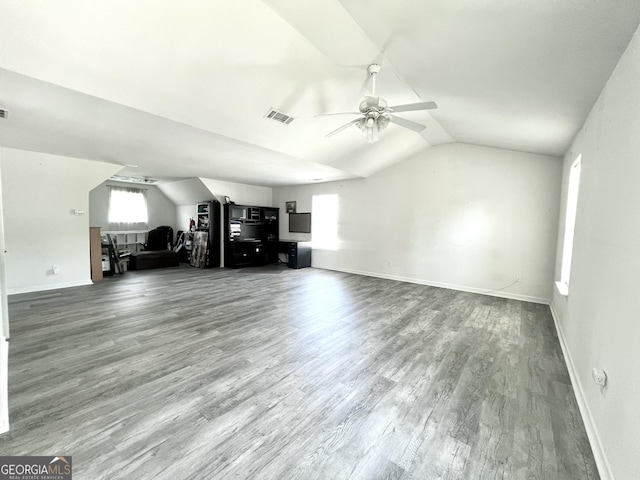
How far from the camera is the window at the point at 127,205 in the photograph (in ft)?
26.7

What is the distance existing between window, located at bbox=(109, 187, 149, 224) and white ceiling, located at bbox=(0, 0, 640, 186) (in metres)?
4.38

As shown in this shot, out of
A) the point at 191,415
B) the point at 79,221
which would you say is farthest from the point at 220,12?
the point at 79,221

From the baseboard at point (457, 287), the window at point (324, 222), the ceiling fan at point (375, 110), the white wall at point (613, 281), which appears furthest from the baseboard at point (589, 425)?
the window at point (324, 222)

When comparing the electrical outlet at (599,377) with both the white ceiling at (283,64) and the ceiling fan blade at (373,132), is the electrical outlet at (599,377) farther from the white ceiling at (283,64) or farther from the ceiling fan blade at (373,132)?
the ceiling fan blade at (373,132)

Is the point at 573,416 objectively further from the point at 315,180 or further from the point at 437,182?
the point at 315,180

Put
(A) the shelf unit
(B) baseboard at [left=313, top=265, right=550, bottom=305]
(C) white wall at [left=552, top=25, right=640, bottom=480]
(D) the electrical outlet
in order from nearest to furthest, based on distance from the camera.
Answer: (C) white wall at [left=552, top=25, right=640, bottom=480]
(D) the electrical outlet
(B) baseboard at [left=313, top=265, right=550, bottom=305]
(A) the shelf unit

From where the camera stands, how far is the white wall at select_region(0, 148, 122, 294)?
4.73 meters

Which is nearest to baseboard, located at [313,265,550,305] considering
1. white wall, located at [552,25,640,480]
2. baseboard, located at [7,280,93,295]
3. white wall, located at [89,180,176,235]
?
white wall, located at [552,25,640,480]

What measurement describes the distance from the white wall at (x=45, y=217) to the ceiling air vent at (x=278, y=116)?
4.31m

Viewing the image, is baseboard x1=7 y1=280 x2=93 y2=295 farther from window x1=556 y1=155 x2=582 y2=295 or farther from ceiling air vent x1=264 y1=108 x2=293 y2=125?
window x1=556 y1=155 x2=582 y2=295

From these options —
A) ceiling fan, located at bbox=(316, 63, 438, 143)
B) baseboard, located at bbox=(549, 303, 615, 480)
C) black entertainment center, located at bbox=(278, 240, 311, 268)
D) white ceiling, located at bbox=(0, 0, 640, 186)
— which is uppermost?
white ceiling, located at bbox=(0, 0, 640, 186)

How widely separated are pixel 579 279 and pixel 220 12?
404 cm

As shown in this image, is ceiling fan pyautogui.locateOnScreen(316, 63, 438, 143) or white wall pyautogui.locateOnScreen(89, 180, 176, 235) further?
white wall pyautogui.locateOnScreen(89, 180, 176, 235)

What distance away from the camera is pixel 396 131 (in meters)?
4.85
